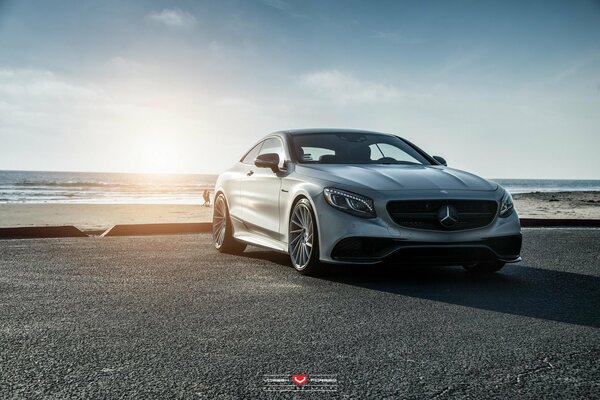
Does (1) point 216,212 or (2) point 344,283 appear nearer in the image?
(2) point 344,283

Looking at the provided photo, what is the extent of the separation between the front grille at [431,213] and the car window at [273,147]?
1.91 m

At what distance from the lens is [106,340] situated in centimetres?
405

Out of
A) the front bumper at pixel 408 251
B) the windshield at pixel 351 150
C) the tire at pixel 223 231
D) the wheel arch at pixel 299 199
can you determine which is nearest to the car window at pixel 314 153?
the windshield at pixel 351 150

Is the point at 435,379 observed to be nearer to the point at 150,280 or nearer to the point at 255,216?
the point at 150,280

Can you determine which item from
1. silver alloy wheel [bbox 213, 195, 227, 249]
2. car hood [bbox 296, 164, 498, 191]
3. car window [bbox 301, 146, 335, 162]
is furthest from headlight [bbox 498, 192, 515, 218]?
silver alloy wheel [bbox 213, 195, 227, 249]

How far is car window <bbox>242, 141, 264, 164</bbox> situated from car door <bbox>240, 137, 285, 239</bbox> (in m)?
0.15

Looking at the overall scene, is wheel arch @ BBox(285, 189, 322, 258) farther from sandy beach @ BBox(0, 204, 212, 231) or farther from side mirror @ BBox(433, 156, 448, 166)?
sandy beach @ BBox(0, 204, 212, 231)

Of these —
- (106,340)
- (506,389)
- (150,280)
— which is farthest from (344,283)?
(506,389)

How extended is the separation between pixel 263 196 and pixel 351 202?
1.79 metres

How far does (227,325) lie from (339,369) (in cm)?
130

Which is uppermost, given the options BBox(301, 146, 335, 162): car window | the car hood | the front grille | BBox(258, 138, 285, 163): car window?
BBox(258, 138, 285, 163): car window

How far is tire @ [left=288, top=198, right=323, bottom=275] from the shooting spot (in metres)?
6.52

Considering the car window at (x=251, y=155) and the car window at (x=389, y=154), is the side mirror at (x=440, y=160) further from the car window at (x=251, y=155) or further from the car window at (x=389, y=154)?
the car window at (x=251, y=155)

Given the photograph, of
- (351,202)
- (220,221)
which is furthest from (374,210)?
(220,221)
